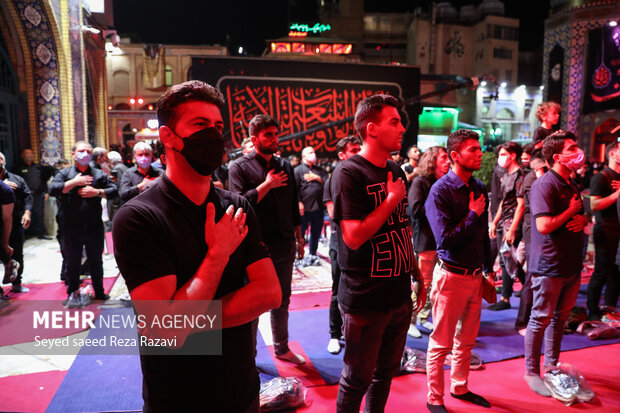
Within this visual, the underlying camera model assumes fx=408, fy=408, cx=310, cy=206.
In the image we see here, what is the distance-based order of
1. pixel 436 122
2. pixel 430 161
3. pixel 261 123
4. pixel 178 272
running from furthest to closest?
pixel 436 122
pixel 430 161
pixel 261 123
pixel 178 272

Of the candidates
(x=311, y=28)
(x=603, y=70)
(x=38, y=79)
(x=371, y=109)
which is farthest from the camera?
(x=311, y=28)

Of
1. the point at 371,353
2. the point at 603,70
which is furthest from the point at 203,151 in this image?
the point at 603,70

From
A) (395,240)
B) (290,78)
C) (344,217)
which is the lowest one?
(395,240)

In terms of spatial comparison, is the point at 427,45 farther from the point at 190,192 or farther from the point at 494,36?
the point at 190,192

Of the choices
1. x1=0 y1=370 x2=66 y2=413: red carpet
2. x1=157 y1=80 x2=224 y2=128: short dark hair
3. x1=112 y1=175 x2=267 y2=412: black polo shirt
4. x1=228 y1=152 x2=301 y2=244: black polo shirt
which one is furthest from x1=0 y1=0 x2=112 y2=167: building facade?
x1=112 y1=175 x2=267 y2=412: black polo shirt

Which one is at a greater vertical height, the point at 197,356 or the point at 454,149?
the point at 454,149

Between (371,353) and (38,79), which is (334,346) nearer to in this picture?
(371,353)

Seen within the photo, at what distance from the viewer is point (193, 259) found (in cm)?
128

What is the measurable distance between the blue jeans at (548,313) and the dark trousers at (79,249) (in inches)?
186

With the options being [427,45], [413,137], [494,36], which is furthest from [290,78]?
Result: [494,36]

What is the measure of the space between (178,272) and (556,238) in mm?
2878

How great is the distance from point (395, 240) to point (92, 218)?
13.5 feet

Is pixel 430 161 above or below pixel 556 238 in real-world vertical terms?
above

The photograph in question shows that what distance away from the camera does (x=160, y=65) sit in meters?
31.8
